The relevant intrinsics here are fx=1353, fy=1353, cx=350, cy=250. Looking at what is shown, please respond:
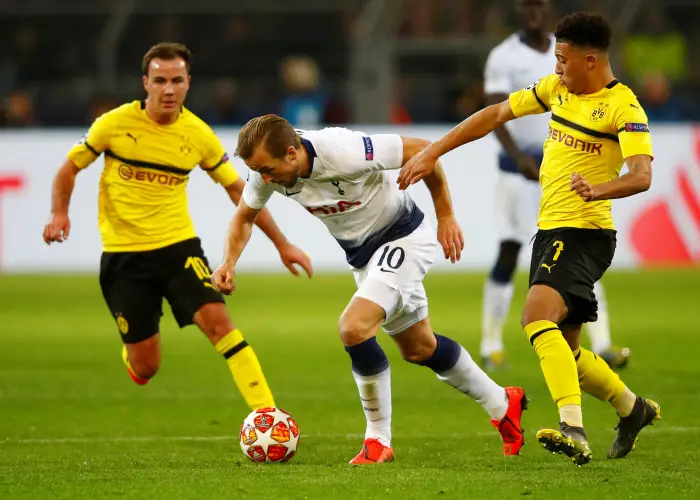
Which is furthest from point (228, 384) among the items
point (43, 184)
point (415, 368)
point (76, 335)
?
point (43, 184)

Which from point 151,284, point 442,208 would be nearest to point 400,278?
point 442,208

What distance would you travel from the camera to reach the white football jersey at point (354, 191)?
6457 millimetres

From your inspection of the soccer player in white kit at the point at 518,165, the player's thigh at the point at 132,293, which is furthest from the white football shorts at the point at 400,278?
the soccer player in white kit at the point at 518,165

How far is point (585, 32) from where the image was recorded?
20.6 ft

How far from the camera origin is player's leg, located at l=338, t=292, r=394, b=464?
249 inches

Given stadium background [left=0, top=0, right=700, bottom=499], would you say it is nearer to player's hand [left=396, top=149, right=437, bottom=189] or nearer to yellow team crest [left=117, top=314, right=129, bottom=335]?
yellow team crest [left=117, top=314, right=129, bottom=335]

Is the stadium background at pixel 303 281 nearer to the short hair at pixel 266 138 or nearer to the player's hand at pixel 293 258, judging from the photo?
the player's hand at pixel 293 258

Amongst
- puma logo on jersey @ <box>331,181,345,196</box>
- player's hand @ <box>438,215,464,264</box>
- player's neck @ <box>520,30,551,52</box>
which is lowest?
player's hand @ <box>438,215,464,264</box>

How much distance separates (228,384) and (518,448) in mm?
3618

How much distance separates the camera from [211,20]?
22234 mm

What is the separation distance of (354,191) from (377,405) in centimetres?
105

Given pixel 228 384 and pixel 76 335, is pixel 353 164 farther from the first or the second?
pixel 76 335

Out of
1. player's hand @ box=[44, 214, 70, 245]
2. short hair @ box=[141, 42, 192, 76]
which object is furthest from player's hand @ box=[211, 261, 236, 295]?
short hair @ box=[141, 42, 192, 76]

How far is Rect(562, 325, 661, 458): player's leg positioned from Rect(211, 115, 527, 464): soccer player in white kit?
1.51 ft
